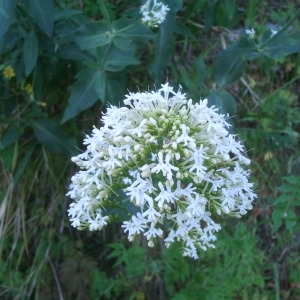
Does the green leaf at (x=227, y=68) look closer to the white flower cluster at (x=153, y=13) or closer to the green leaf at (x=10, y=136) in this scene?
the white flower cluster at (x=153, y=13)

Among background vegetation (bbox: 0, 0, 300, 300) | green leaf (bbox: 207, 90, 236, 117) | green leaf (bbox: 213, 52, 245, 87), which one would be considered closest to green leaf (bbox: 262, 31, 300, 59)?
background vegetation (bbox: 0, 0, 300, 300)

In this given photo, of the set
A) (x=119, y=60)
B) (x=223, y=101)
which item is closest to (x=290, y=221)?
(x=223, y=101)

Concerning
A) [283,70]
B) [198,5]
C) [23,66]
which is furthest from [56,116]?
[283,70]

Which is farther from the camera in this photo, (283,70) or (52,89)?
(283,70)

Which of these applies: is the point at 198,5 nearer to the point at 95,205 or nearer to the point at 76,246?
the point at 76,246

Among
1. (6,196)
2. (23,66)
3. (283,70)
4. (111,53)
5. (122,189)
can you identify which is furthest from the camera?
(283,70)

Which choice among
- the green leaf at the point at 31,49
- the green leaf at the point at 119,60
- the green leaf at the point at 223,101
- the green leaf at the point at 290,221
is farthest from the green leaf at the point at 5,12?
the green leaf at the point at 290,221

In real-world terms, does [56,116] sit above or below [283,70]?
below
